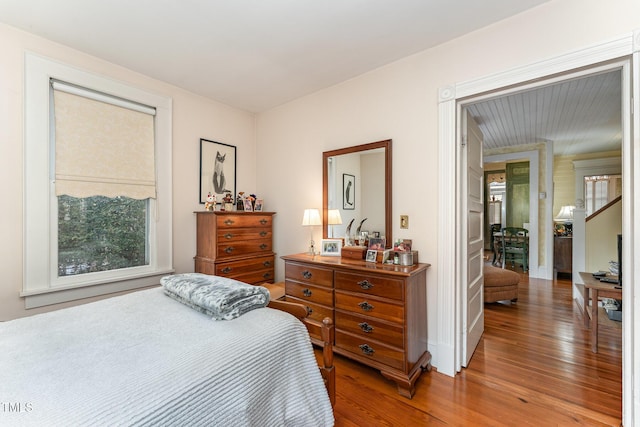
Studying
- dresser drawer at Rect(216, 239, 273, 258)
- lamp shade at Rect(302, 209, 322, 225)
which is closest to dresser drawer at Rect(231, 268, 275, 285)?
dresser drawer at Rect(216, 239, 273, 258)

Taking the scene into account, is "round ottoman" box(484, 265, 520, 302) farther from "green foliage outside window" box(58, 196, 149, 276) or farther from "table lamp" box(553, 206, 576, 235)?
"green foliage outside window" box(58, 196, 149, 276)

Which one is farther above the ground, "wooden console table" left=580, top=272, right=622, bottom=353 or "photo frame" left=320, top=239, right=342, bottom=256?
"photo frame" left=320, top=239, right=342, bottom=256

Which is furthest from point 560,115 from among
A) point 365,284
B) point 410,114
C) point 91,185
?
point 91,185

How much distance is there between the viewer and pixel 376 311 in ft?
6.81

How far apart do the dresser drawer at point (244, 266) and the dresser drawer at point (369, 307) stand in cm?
127

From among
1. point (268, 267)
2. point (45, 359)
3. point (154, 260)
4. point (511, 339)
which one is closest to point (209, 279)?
point (45, 359)

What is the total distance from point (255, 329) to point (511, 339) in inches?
108

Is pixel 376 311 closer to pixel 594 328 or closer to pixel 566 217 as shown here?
pixel 594 328

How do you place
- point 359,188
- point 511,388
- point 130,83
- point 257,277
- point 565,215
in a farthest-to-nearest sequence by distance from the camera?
point 565,215
point 257,277
point 359,188
point 130,83
point 511,388

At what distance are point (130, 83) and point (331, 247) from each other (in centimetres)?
243

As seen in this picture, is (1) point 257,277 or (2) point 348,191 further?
(1) point 257,277

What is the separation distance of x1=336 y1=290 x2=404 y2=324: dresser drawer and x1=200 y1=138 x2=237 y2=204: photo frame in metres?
1.95

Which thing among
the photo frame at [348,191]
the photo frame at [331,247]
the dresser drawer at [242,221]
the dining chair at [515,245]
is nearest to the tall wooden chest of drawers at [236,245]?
the dresser drawer at [242,221]

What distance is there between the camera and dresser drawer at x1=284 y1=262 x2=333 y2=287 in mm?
2357
